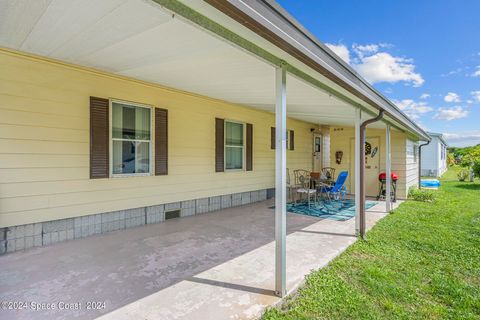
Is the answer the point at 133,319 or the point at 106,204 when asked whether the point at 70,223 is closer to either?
the point at 106,204

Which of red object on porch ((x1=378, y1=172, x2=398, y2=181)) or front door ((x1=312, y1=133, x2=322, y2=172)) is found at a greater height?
front door ((x1=312, y1=133, x2=322, y2=172))

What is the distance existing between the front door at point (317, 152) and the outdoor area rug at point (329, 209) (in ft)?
9.62

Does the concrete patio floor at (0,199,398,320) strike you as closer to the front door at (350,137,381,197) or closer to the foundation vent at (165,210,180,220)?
the foundation vent at (165,210,180,220)

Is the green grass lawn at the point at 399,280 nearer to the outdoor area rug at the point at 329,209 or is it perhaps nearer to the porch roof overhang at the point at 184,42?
→ the outdoor area rug at the point at 329,209

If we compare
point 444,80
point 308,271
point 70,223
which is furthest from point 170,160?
point 444,80

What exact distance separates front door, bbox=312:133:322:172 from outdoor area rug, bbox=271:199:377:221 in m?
2.93

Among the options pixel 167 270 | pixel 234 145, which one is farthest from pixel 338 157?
pixel 167 270

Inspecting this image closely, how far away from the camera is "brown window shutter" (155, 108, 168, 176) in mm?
5109

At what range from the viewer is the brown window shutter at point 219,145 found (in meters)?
6.41

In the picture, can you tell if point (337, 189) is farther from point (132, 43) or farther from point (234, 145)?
point (132, 43)

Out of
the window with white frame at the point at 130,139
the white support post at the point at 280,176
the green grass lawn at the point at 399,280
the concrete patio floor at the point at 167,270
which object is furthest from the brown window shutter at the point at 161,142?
the green grass lawn at the point at 399,280

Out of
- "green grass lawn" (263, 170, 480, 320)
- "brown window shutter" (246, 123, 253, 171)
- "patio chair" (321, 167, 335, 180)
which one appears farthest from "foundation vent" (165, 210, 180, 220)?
"patio chair" (321, 167, 335, 180)

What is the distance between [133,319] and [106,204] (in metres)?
2.80

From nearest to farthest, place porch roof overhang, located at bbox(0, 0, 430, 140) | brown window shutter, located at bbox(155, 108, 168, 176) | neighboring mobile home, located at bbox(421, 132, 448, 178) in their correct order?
porch roof overhang, located at bbox(0, 0, 430, 140) → brown window shutter, located at bbox(155, 108, 168, 176) → neighboring mobile home, located at bbox(421, 132, 448, 178)
